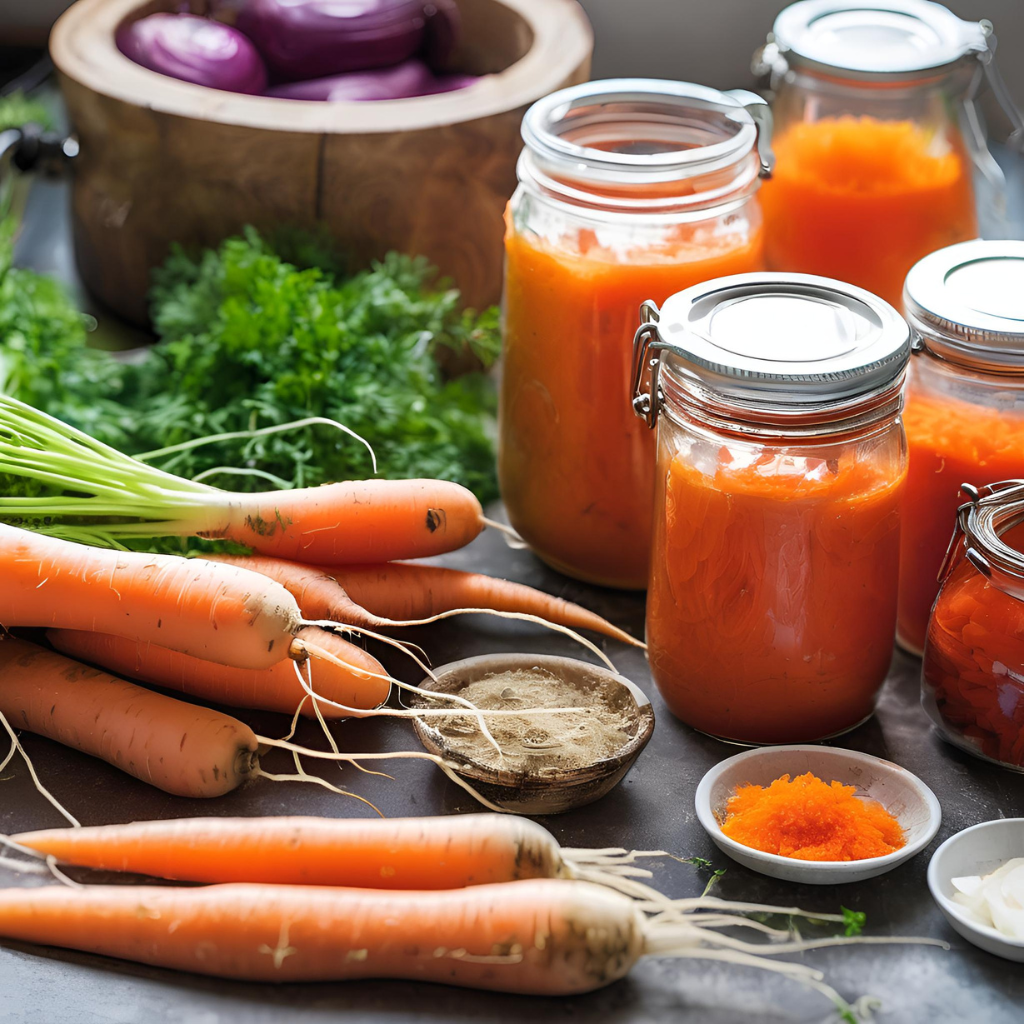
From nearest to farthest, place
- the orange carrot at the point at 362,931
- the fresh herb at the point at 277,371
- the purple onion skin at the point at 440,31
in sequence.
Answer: the orange carrot at the point at 362,931, the fresh herb at the point at 277,371, the purple onion skin at the point at 440,31

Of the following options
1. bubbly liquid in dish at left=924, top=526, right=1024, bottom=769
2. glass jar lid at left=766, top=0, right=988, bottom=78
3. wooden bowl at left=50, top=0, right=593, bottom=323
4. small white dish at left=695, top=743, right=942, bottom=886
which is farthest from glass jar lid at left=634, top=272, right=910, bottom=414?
wooden bowl at left=50, top=0, right=593, bottom=323

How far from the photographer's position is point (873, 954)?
93cm

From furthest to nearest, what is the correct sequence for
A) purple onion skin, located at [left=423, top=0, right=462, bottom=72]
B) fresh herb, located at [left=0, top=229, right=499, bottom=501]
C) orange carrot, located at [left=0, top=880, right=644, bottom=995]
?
1. purple onion skin, located at [left=423, top=0, right=462, bottom=72]
2. fresh herb, located at [left=0, top=229, right=499, bottom=501]
3. orange carrot, located at [left=0, top=880, right=644, bottom=995]

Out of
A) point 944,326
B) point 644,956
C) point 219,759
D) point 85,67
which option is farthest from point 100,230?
point 644,956

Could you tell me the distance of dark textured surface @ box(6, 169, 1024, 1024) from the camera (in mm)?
891

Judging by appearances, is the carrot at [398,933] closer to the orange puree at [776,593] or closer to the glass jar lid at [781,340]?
the orange puree at [776,593]

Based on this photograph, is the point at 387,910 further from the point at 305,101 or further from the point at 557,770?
the point at 305,101

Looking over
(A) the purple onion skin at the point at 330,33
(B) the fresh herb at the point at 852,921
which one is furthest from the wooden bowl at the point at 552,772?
(A) the purple onion skin at the point at 330,33

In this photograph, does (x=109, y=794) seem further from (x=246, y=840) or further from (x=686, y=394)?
(x=686, y=394)

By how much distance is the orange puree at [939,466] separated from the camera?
1.12m

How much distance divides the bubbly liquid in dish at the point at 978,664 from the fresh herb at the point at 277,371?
60cm

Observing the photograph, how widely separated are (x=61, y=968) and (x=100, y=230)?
1.14 meters

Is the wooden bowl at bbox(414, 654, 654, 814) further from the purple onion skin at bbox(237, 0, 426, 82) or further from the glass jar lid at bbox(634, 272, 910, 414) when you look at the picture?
the purple onion skin at bbox(237, 0, 426, 82)

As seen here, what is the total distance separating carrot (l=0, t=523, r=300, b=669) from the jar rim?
49 cm
